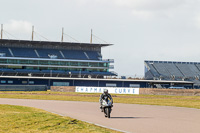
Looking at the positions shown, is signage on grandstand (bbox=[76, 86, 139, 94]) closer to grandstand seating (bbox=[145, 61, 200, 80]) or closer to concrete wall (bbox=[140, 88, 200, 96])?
concrete wall (bbox=[140, 88, 200, 96])

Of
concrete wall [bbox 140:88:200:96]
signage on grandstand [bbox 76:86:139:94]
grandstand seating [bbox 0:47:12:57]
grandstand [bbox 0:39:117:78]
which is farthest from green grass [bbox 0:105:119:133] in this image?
grandstand seating [bbox 0:47:12:57]

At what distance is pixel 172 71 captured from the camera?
A: 9938 cm

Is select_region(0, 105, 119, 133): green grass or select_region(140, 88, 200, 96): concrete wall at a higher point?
A: select_region(140, 88, 200, 96): concrete wall

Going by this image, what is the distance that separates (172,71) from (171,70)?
1.95ft

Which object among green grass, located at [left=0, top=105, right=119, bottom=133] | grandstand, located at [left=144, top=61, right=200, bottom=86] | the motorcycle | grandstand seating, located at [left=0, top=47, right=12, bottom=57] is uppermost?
grandstand seating, located at [left=0, top=47, right=12, bottom=57]

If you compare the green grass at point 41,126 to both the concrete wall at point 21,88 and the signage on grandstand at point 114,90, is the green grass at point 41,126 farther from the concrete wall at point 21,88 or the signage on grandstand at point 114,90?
the concrete wall at point 21,88

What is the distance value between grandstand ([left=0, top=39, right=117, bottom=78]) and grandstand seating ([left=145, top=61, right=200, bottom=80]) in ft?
34.4

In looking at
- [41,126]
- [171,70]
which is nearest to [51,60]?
[171,70]

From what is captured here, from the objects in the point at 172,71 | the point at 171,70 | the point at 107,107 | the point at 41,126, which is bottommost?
the point at 41,126

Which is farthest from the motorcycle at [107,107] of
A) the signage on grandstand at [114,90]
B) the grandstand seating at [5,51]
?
the grandstand seating at [5,51]

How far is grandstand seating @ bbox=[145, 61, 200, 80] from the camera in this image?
3762 inches

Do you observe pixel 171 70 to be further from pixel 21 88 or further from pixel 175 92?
pixel 21 88

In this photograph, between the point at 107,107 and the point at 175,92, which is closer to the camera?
the point at 107,107

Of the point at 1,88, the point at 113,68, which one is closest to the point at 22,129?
the point at 1,88
